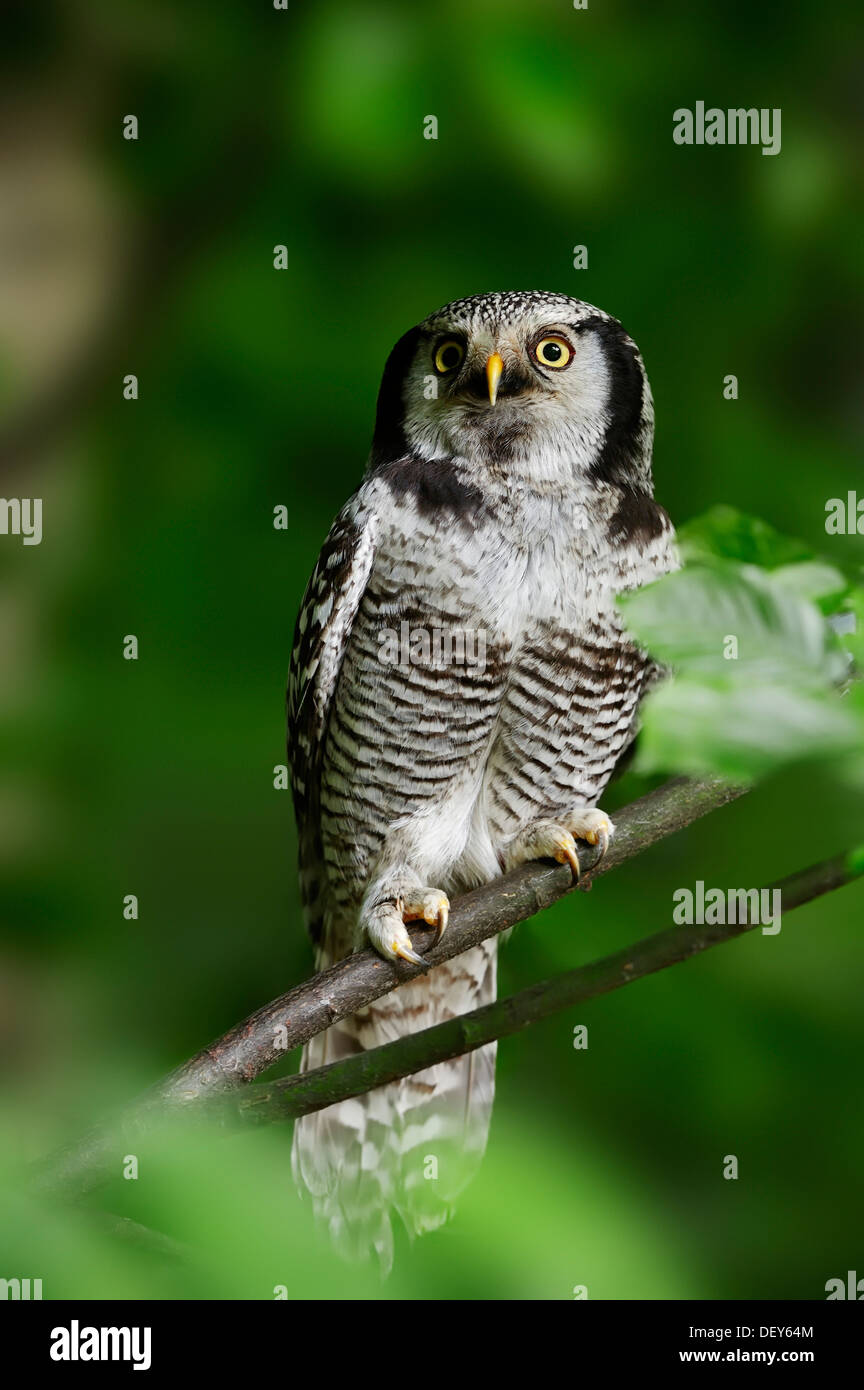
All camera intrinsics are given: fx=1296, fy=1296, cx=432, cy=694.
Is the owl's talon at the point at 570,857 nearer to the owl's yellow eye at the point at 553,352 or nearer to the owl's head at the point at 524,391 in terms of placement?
the owl's head at the point at 524,391

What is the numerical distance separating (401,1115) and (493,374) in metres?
1.62

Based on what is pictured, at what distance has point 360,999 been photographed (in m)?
1.92

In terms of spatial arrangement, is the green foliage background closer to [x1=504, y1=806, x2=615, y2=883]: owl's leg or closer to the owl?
[x1=504, y1=806, x2=615, y2=883]: owl's leg

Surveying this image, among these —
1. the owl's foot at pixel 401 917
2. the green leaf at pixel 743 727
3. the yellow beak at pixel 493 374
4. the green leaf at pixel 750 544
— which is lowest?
the owl's foot at pixel 401 917

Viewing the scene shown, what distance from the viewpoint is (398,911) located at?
2279 mm

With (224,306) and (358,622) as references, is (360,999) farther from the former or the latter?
(224,306)

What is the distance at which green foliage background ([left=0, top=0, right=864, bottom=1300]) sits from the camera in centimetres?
255

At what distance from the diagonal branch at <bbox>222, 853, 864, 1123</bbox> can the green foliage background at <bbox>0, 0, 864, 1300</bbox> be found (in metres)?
0.87

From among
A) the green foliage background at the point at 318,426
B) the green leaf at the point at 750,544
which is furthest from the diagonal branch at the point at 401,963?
the green leaf at the point at 750,544

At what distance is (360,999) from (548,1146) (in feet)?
1.12

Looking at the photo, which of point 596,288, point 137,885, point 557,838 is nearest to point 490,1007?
point 557,838

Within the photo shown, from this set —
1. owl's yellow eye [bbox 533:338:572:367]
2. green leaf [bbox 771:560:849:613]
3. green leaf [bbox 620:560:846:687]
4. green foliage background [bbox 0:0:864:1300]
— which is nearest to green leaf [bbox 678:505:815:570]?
green leaf [bbox 771:560:849:613]

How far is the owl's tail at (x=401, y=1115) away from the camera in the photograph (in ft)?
9.05

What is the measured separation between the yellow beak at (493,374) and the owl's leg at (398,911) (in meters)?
0.86
